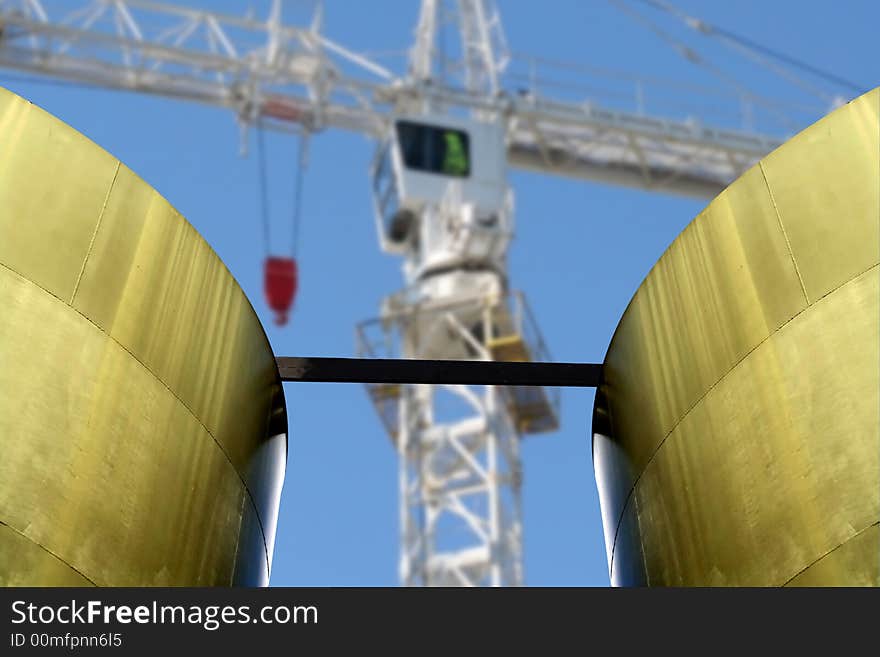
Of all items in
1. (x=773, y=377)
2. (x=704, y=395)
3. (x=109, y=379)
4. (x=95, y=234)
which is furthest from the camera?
(x=704, y=395)

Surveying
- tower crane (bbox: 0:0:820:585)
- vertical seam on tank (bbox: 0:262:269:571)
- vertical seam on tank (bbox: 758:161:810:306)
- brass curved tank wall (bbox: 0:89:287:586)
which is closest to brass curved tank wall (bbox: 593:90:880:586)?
vertical seam on tank (bbox: 758:161:810:306)

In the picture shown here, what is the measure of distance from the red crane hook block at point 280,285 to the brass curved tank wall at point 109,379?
138 ft

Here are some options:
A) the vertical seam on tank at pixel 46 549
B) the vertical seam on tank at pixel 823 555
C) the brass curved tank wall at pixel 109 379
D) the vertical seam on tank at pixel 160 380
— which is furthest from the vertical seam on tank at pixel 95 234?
the vertical seam on tank at pixel 823 555

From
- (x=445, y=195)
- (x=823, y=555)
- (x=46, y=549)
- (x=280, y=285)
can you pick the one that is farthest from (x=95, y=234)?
(x=280, y=285)

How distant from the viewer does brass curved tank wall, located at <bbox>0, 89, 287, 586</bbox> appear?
8.48 metres

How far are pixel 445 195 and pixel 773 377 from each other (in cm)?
4013

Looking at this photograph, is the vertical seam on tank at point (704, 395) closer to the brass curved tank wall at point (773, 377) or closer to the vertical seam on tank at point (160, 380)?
the brass curved tank wall at point (773, 377)

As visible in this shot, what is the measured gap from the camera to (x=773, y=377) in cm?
928

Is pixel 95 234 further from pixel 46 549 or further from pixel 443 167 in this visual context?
pixel 443 167

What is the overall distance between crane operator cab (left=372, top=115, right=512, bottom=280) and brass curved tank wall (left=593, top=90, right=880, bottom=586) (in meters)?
37.5

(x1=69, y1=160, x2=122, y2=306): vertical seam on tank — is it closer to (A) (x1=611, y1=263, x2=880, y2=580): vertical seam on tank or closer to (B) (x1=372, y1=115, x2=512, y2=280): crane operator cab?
(A) (x1=611, y1=263, x2=880, y2=580): vertical seam on tank

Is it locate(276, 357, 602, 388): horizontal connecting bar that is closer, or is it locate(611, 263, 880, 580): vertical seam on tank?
locate(611, 263, 880, 580): vertical seam on tank

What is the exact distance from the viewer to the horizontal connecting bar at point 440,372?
13492 millimetres
